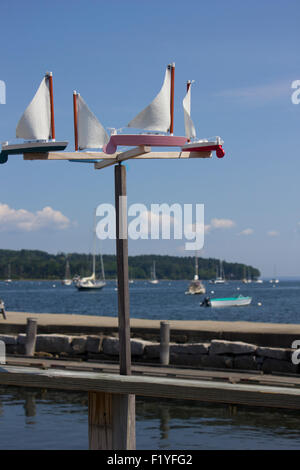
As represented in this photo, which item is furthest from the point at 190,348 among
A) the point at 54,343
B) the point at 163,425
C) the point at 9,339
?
the point at 9,339

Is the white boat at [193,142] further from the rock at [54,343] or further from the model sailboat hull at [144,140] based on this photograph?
the rock at [54,343]

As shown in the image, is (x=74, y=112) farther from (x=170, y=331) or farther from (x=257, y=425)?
(x=170, y=331)

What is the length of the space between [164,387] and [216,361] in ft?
33.7

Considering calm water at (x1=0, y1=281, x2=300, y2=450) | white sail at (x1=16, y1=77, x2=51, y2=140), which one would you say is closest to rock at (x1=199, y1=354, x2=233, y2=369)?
calm water at (x1=0, y1=281, x2=300, y2=450)

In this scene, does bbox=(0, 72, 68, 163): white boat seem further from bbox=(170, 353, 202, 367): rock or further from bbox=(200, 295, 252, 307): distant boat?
bbox=(200, 295, 252, 307): distant boat

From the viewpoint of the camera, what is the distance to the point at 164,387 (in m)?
5.00

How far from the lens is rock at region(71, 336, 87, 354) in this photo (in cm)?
1703

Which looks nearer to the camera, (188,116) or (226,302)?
(188,116)

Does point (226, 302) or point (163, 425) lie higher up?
point (163, 425)

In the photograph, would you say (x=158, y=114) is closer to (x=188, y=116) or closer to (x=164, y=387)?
(x=188, y=116)

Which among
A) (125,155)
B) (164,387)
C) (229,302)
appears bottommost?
(229,302)

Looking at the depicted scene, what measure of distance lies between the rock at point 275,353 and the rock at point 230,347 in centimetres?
15
